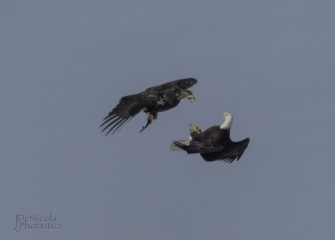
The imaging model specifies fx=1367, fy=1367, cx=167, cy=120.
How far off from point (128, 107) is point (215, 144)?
4.52 metres

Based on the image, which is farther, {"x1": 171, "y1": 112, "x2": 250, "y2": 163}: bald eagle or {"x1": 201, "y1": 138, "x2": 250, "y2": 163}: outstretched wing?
{"x1": 201, "y1": 138, "x2": 250, "y2": 163}: outstretched wing

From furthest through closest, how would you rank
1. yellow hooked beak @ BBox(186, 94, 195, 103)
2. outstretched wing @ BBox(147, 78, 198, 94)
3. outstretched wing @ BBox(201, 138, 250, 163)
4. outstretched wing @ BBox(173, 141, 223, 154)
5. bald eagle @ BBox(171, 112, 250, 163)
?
outstretched wing @ BBox(147, 78, 198, 94)
yellow hooked beak @ BBox(186, 94, 195, 103)
outstretched wing @ BBox(201, 138, 250, 163)
bald eagle @ BBox(171, 112, 250, 163)
outstretched wing @ BBox(173, 141, 223, 154)

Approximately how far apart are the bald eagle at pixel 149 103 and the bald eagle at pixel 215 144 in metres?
1.76

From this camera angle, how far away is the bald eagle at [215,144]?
52.6 m

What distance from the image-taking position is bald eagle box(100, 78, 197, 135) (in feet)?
180

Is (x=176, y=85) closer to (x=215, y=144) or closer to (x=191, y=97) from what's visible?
(x=191, y=97)

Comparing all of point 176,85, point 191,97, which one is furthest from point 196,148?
point 176,85

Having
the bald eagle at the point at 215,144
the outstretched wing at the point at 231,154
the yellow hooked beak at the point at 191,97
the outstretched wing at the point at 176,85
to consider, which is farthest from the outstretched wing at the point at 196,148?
the outstretched wing at the point at 176,85

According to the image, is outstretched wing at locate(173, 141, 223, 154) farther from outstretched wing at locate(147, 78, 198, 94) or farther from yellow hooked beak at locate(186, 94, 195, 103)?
outstretched wing at locate(147, 78, 198, 94)

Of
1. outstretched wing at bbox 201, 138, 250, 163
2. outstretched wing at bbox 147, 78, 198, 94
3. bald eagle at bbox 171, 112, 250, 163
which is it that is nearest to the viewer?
bald eagle at bbox 171, 112, 250, 163

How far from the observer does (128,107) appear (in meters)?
→ 55.3

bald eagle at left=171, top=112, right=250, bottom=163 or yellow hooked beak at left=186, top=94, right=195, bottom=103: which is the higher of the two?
yellow hooked beak at left=186, top=94, right=195, bottom=103

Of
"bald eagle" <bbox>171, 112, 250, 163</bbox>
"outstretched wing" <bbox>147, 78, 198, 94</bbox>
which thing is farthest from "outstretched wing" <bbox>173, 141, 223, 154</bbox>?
"outstretched wing" <bbox>147, 78, 198, 94</bbox>

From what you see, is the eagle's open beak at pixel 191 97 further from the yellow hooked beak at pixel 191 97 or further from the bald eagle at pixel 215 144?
the bald eagle at pixel 215 144
